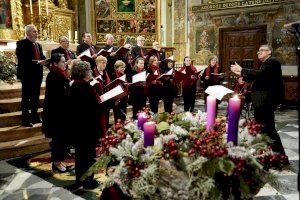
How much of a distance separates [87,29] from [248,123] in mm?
10581

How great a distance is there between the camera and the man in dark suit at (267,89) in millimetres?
4410

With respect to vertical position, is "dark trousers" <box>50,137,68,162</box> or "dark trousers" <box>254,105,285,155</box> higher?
"dark trousers" <box>254,105,285,155</box>

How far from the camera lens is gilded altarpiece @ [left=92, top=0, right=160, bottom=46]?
1183 cm

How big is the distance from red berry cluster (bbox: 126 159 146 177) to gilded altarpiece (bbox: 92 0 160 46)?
10.3 meters

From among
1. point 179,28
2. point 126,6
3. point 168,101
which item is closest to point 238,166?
point 168,101

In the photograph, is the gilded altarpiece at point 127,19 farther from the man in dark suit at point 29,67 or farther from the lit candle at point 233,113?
the lit candle at point 233,113

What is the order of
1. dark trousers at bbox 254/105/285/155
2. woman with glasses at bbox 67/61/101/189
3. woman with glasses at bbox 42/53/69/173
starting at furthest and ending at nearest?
dark trousers at bbox 254/105/285/155
woman with glasses at bbox 42/53/69/173
woman with glasses at bbox 67/61/101/189

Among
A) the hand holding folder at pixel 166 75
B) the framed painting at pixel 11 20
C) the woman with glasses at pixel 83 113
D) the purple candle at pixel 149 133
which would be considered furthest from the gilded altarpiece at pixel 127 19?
the purple candle at pixel 149 133

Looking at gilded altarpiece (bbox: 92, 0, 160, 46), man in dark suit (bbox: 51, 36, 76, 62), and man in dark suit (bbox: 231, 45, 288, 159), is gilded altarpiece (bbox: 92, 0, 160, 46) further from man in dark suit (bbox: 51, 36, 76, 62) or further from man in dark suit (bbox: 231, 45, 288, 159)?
man in dark suit (bbox: 231, 45, 288, 159)

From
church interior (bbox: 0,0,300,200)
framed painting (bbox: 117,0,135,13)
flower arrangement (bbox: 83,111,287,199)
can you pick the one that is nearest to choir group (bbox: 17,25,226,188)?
church interior (bbox: 0,0,300,200)

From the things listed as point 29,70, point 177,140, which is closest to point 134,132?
point 177,140

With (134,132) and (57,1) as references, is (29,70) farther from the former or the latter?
(57,1)

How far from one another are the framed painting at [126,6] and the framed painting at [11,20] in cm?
362

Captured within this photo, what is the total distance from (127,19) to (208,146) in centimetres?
1061
